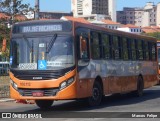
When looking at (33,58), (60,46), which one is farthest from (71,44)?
(33,58)

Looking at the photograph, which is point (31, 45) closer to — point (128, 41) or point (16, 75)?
point (16, 75)

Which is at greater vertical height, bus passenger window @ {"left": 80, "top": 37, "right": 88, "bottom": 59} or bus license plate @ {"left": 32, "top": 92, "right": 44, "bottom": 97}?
bus passenger window @ {"left": 80, "top": 37, "right": 88, "bottom": 59}

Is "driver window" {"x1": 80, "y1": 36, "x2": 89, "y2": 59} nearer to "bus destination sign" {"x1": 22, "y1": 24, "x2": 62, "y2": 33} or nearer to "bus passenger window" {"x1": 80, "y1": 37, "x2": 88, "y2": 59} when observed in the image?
"bus passenger window" {"x1": 80, "y1": 37, "x2": 88, "y2": 59}

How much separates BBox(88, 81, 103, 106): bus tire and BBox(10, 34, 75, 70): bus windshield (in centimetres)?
189

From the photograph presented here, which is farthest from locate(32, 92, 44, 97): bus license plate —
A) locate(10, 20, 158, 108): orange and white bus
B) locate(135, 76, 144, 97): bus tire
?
locate(135, 76, 144, 97): bus tire

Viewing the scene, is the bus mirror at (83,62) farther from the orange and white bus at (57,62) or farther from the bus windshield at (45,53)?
the bus windshield at (45,53)

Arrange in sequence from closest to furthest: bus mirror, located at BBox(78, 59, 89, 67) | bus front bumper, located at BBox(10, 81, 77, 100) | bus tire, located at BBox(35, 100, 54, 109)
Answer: bus front bumper, located at BBox(10, 81, 77, 100), bus mirror, located at BBox(78, 59, 89, 67), bus tire, located at BBox(35, 100, 54, 109)

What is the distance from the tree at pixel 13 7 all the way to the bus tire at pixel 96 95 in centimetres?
1400

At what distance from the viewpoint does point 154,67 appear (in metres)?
24.0

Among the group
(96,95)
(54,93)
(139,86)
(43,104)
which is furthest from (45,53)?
(139,86)

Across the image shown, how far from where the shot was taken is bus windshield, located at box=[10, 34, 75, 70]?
1480cm

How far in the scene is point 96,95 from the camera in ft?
53.8

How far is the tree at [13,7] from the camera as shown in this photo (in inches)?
1153

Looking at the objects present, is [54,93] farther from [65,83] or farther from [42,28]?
[42,28]
